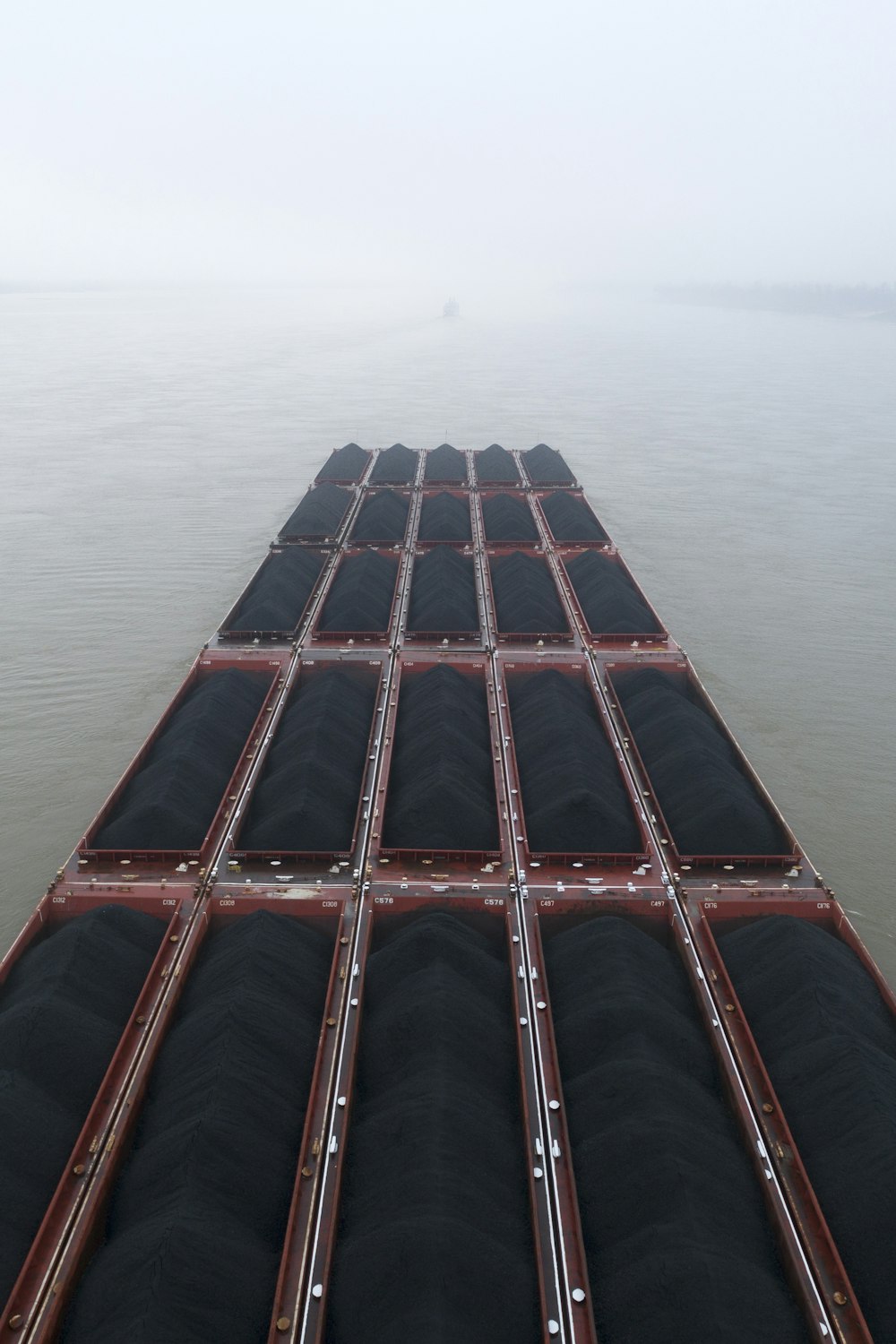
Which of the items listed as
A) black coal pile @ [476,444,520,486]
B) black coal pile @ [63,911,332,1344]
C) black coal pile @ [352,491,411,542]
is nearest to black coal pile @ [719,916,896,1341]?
black coal pile @ [63,911,332,1344]

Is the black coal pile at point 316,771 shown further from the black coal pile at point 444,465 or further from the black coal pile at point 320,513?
the black coal pile at point 444,465

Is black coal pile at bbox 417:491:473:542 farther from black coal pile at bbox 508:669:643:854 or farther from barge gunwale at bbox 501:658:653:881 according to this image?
black coal pile at bbox 508:669:643:854

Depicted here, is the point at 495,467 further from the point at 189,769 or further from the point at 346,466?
the point at 189,769

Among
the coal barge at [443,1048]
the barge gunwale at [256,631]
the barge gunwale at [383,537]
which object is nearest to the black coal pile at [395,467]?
the barge gunwale at [383,537]

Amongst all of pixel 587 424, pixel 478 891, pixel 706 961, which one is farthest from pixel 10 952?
pixel 587 424

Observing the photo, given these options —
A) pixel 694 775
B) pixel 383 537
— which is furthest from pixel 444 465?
pixel 694 775

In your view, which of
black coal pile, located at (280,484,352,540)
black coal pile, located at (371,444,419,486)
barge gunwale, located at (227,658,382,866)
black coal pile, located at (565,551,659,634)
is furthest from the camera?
black coal pile, located at (371,444,419,486)
